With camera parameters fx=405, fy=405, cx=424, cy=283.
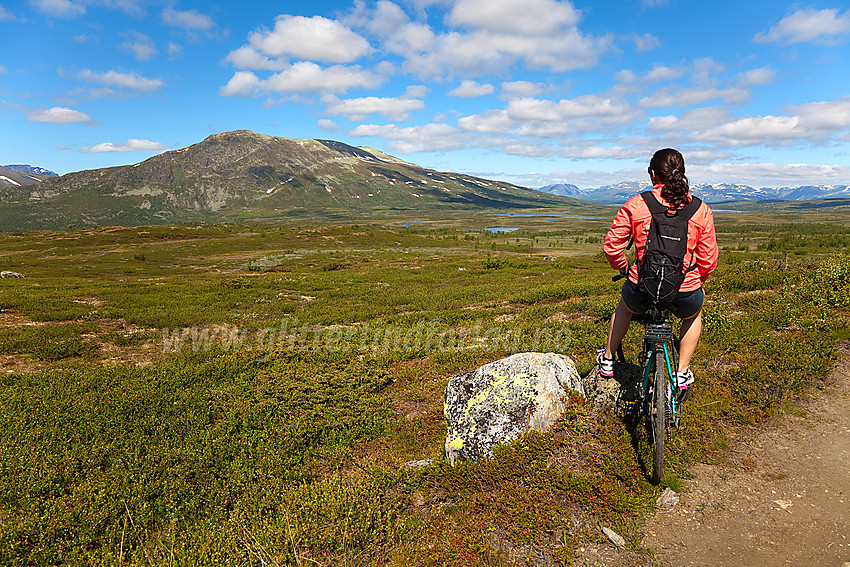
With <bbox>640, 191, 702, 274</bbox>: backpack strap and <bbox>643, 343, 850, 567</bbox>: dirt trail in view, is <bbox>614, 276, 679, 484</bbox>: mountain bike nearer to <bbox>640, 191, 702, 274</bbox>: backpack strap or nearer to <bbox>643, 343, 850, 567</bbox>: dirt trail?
<bbox>643, 343, 850, 567</bbox>: dirt trail

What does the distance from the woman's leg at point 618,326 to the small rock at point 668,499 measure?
1884 millimetres

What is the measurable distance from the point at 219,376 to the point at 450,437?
816cm

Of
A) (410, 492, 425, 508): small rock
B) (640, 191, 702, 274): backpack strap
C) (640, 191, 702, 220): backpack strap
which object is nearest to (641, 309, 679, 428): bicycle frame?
(640, 191, 702, 274): backpack strap

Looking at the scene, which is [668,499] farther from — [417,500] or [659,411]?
A: [417,500]

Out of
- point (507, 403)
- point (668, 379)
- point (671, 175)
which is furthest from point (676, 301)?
point (507, 403)

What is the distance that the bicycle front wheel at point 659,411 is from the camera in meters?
5.19

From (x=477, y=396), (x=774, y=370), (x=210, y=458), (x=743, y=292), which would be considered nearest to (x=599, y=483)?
(x=477, y=396)

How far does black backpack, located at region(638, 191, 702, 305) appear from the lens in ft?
15.7

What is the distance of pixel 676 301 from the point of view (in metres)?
5.12

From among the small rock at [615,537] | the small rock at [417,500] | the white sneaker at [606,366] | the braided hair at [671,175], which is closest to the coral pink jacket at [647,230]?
the braided hair at [671,175]

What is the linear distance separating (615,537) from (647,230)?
365 cm

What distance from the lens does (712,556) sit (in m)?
4.38

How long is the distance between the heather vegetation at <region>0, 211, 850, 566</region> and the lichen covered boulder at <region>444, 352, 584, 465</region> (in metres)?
0.27

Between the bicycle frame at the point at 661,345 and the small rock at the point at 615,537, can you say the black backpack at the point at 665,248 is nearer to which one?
the bicycle frame at the point at 661,345
